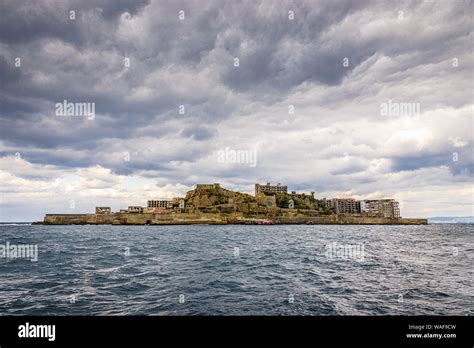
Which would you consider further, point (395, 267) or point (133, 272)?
point (395, 267)

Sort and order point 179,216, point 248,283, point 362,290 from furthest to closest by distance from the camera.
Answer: point 179,216 < point 248,283 < point 362,290

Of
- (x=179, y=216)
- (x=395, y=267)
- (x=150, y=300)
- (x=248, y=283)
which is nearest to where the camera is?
(x=150, y=300)

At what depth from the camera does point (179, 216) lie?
17238cm
